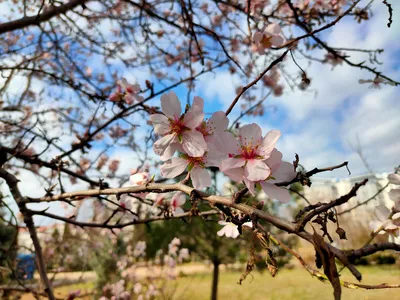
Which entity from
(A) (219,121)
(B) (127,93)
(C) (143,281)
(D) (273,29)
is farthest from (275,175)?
(C) (143,281)

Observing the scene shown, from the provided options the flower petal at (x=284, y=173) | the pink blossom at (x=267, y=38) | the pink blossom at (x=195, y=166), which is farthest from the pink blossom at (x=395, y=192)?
the pink blossom at (x=267, y=38)

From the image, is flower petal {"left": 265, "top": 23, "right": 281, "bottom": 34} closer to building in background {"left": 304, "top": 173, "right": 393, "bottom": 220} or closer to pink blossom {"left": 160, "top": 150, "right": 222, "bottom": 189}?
building in background {"left": 304, "top": 173, "right": 393, "bottom": 220}

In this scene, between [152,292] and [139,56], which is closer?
[139,56]

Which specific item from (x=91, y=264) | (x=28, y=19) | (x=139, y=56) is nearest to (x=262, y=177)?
(x=28, y=19)

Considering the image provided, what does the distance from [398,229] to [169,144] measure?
1.61ft

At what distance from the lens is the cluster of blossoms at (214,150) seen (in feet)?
1.69

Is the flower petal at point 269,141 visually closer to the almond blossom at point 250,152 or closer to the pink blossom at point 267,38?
the almond blossom at point 250,152

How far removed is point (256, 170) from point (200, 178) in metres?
0.10

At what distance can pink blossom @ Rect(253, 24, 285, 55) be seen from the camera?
1548 mm

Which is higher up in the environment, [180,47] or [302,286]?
[180,47]

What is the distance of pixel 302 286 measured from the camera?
19.6 feet

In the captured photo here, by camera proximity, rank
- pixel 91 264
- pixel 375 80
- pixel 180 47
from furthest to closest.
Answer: pixel 91 264 < pixel 180 47 < pixel 375 80

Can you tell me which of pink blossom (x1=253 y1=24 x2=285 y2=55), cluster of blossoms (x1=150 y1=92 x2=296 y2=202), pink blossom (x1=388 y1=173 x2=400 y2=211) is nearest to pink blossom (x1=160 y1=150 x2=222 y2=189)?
cluster of blossoms (x1=150 y1=92 x2=296 y2=202)

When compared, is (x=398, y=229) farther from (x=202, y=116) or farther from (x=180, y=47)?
(x=180, y=47)
